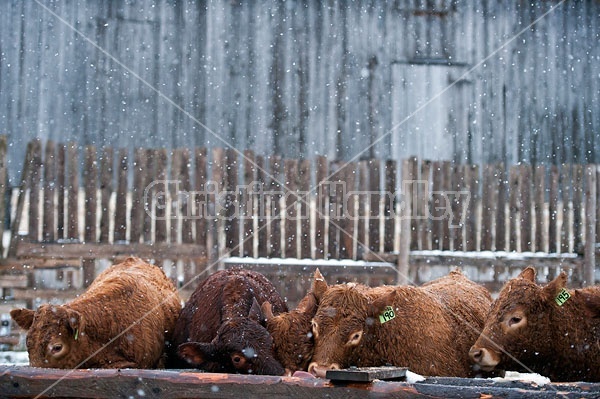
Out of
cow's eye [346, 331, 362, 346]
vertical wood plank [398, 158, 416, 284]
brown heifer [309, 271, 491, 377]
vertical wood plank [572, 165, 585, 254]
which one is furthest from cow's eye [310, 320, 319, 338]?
vertical wood plank [572, 165, 585, 254]

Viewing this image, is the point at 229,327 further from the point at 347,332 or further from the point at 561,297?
the point at 561,297

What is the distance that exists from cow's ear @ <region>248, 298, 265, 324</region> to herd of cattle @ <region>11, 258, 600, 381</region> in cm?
1

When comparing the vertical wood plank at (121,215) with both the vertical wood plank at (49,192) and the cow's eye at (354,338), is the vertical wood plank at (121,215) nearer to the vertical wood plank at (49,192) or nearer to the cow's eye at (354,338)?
the vertical wood plank at (49,192)

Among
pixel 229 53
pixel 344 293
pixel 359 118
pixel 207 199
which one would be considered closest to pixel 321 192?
pixel 207 199

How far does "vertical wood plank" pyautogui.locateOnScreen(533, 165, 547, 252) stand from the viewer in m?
12.5

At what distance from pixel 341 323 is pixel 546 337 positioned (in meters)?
1.45

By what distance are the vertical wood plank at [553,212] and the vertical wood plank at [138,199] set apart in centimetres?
656

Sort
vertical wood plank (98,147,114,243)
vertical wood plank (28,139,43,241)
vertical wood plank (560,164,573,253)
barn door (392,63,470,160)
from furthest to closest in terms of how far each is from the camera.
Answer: barn door (392,63,470,160), vertical wood plank (560,164,573,253), vertical wood plank (98,147,114,243), vertical wood plank (28,139,43,241)

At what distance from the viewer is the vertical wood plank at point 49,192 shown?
11.7 meters

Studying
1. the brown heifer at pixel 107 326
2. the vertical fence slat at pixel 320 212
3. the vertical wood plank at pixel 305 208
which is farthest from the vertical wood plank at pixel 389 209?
the brown heifer at pixel 107 326

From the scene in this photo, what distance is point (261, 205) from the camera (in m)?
12.4

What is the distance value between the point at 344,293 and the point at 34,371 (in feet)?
7.37

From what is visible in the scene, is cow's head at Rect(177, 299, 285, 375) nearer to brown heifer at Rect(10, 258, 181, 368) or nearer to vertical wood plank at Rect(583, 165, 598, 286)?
brown heifer at Rect(10, 258, 181, 368)

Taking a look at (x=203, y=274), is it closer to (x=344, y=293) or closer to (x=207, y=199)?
(x=207, y=199)
